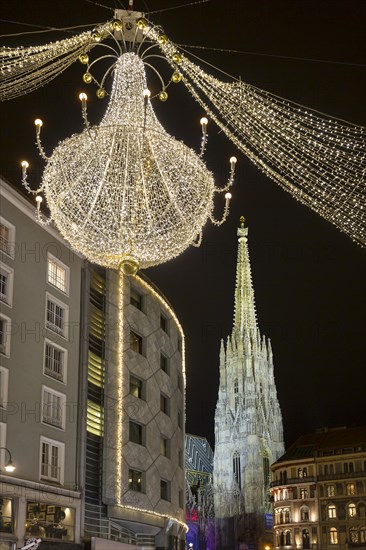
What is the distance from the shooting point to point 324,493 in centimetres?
8156

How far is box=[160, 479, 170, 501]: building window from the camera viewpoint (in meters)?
41.5

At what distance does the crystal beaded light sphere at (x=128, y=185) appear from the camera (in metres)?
15.2

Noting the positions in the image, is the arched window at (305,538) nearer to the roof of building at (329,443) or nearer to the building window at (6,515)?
the roof of building at (329,443)

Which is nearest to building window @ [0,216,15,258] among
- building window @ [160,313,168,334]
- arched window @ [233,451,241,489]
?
building window @ [160,313,168,334]

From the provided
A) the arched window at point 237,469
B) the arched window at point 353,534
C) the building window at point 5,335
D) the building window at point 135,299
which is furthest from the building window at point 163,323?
the arched window at point 237,469

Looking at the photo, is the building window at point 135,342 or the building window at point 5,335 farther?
the building window at point 135,342

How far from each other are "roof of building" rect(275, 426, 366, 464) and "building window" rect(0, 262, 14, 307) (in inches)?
2336

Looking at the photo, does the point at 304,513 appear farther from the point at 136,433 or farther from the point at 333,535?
the point at 136,433

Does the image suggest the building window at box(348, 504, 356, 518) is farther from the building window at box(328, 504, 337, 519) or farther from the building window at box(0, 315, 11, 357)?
the building window at box(0, 315, 11, 357)

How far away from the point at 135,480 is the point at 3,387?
10.9 meters

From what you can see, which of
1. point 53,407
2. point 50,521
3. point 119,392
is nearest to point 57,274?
point 53,407

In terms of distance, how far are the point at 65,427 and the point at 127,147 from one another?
21844mm

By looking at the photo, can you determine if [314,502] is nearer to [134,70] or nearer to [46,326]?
[46,326]

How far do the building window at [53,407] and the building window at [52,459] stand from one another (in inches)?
34.8
